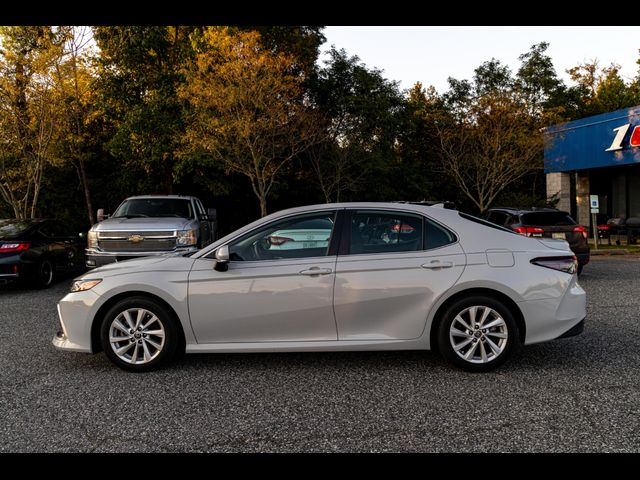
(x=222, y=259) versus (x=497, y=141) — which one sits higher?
(x=497, y=141)

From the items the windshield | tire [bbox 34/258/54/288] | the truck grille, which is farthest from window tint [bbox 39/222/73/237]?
the truck grille

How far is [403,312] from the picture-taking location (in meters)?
4.90

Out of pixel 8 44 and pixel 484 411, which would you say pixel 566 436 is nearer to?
pixel 484 411

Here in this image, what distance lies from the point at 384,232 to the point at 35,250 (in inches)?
359

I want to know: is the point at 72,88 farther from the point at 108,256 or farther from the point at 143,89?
the point at 108,256

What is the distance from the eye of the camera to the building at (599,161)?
23188 mm

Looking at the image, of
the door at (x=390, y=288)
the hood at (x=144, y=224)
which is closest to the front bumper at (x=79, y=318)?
the door at (x=390, y=288)

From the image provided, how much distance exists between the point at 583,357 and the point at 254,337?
334cm

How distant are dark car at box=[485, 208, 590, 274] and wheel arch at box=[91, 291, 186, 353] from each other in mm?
8128

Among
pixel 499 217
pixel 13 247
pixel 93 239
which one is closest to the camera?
pixel 93 239

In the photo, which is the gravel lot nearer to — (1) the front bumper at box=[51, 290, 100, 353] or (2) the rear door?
(1) the front bumper at box=[51, 290, 100, 353]

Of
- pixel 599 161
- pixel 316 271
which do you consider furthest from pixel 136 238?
pixel 599 161

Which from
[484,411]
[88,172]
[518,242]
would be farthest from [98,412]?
[88,172]

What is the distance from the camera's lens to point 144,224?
34.7 ft
